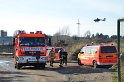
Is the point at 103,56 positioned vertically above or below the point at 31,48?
below

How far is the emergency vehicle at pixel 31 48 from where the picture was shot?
111ft

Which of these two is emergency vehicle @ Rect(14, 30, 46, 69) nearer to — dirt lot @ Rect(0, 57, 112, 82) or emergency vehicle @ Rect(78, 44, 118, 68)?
dirt lot @ Rect(0, 57, 112, 82)

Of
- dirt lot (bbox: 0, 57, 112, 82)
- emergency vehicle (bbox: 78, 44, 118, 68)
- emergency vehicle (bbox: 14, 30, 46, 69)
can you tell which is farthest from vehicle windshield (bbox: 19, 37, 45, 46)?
emergency vehicle (bbox: 78, 44, 118, 68)

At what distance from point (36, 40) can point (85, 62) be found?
17.7ft

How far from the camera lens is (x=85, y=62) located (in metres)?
37.1

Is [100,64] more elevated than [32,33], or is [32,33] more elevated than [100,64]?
[32,33]

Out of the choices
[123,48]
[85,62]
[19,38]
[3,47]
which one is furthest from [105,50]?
[3,47]

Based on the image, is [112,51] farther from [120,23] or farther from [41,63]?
[120,23]

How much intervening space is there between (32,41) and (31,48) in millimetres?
568

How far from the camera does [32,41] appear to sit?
33.9m

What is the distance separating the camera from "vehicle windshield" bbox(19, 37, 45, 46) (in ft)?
111

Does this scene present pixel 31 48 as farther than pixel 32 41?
No

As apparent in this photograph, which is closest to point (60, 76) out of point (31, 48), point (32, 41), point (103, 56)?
point (103, 56)

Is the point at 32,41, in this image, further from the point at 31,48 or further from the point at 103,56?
the point at 103,56
